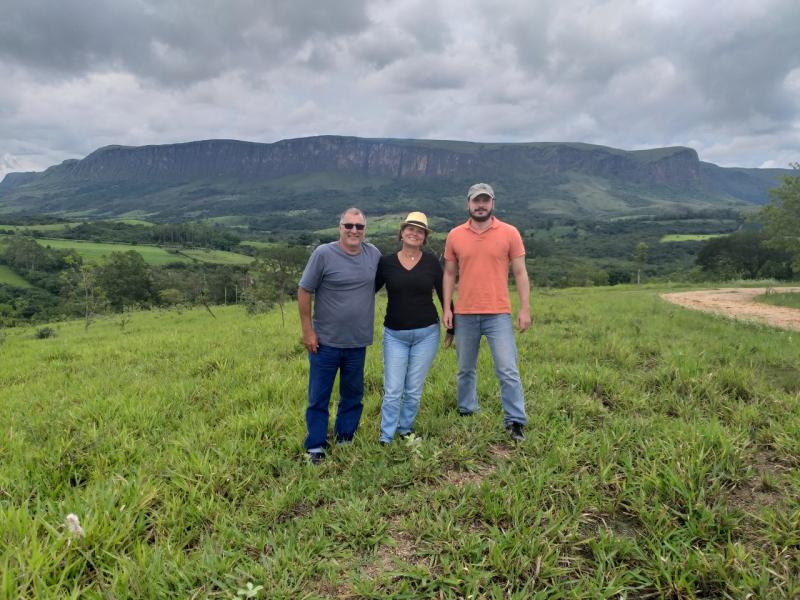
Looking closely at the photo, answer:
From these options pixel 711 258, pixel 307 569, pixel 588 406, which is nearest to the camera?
pixel 307 569

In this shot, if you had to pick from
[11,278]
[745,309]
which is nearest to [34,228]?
[11,278]

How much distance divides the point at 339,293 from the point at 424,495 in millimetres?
1803

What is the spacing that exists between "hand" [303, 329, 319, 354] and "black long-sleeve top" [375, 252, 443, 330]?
2.12ft

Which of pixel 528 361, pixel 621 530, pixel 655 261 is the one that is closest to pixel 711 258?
pixel 655 261

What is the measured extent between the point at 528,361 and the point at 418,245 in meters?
3.78

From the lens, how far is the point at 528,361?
6.68 m

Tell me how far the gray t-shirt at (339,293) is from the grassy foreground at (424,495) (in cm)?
107

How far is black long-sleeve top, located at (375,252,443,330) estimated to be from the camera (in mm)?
3781

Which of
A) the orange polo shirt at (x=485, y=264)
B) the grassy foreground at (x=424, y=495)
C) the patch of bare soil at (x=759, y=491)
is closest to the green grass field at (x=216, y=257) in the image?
the grassy foreground at (x=424, y=495)

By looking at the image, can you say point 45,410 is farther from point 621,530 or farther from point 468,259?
point 621,530

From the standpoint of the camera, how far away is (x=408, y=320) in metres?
3.76

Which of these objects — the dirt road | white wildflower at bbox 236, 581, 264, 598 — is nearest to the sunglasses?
white wildflower at bbox 236, 581, 264, 598

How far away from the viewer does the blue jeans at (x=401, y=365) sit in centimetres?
386

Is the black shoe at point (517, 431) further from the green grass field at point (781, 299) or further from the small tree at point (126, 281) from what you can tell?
the small tree at point (126, 281)
